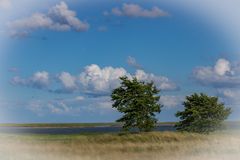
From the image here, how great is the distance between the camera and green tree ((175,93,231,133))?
5931cm

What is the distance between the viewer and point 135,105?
54906mm

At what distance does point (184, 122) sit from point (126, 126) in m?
8.52

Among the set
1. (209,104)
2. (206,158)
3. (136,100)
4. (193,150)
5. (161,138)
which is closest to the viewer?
(206,158)

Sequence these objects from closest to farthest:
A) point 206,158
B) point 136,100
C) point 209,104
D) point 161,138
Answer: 1. point 206,158
2. point 161,138
3. point 136,100
4. point 209,104

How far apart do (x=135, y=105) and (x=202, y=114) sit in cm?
913

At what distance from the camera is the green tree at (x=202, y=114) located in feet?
195

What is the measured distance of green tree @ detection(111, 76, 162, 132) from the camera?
55094mm

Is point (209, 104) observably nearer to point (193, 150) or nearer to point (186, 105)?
point (186, 105)

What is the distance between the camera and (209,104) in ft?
199

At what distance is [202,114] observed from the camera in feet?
197

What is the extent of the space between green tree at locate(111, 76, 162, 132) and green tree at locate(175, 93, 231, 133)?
5.36 meters

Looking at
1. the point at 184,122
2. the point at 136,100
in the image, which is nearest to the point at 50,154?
the point at 136,100

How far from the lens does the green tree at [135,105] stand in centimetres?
5509

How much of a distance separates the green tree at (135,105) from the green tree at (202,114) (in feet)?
17.6
